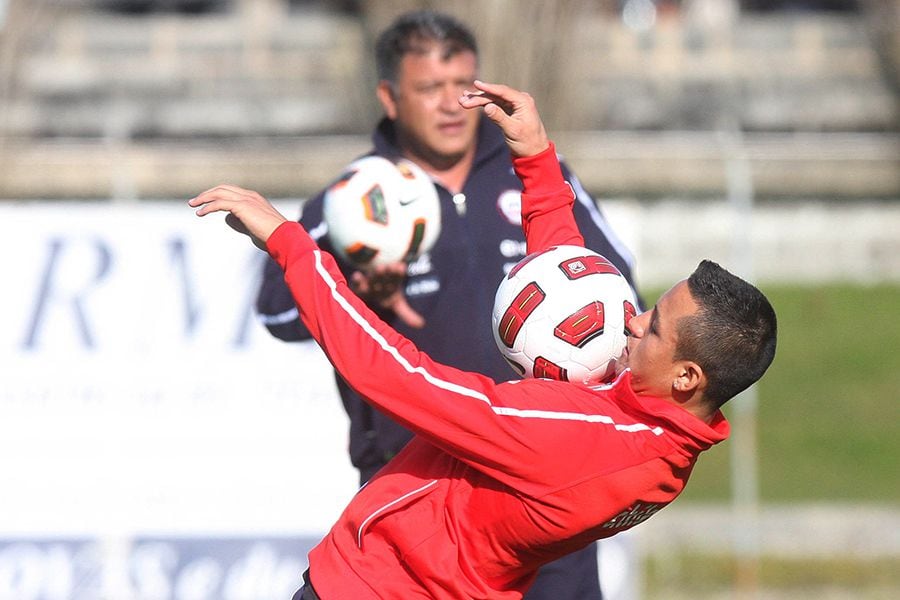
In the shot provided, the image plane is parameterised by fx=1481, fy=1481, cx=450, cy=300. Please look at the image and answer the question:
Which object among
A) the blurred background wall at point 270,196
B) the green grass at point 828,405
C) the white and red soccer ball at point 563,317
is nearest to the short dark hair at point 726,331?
the white and red soccer ball at point 563,317

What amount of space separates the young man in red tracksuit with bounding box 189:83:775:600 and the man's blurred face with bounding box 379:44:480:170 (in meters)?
1.26

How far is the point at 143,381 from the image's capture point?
7.11m

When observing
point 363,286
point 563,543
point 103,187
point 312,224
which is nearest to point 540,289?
point 563,543

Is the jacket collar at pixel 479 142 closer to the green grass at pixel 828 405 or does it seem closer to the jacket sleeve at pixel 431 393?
the jacket sleeve at pixel 431 393

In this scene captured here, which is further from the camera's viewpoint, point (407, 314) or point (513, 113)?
point (407, 314)

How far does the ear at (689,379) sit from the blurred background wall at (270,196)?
11.6 feet

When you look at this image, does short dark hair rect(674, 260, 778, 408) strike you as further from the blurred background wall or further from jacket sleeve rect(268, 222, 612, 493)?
the blurred background wall

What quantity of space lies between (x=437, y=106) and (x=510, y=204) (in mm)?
426

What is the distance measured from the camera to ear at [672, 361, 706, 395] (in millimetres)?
3584

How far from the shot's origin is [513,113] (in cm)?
409

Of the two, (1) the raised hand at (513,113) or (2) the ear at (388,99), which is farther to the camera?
(2) the ear at (388,99)

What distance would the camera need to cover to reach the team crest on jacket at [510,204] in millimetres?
5148

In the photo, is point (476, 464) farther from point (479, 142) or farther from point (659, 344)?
point (479, 142)

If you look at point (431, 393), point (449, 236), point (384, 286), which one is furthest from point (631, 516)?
point (449, 236)
